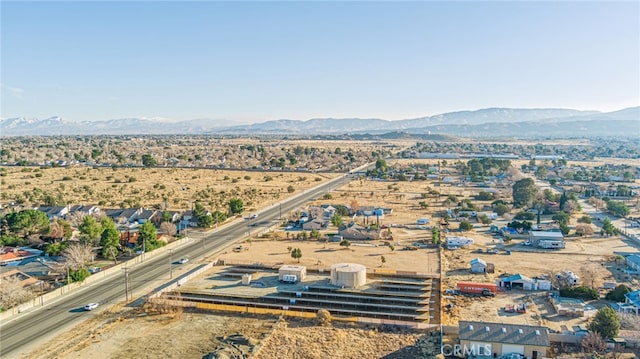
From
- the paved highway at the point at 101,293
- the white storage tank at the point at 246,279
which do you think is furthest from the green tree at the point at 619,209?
the white storage tank at the point at 246,279

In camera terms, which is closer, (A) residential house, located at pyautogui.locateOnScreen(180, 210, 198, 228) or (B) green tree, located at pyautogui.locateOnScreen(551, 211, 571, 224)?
(B) green tree, located at pyautogui.locateOnScreen(551, 211, 571, 224)

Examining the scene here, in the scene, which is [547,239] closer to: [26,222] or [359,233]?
[359,233]

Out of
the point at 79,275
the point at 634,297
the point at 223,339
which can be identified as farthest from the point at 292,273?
the point at 634,297

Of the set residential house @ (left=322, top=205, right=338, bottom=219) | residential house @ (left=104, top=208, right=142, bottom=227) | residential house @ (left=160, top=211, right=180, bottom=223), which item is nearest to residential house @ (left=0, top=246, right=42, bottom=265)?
residential house @ (left=104, top=208, right=142, bottom=227)

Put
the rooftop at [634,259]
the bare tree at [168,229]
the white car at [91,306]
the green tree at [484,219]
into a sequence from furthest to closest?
the green tree at [484,219] < the bare tree at [168,229] < the rooftop at [634,259] < the white car at [91,306]

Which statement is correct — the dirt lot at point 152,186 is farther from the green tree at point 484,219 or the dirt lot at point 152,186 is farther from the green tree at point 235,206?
the green tree at point 484,219

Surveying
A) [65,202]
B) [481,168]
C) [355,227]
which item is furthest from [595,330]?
[481,168]

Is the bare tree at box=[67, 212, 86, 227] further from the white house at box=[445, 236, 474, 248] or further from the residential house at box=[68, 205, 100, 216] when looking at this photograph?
the white house at box=[445, 236, 474, 248]

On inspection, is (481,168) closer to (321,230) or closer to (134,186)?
(321,230)
